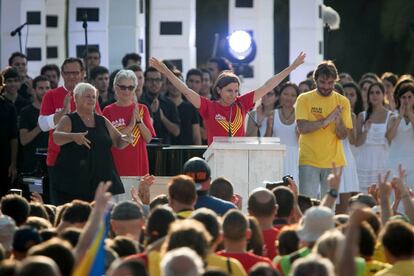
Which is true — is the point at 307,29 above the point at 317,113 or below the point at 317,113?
above

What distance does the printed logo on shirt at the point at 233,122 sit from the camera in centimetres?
1734

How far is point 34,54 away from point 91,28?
47.9 inches

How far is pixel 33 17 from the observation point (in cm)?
2552

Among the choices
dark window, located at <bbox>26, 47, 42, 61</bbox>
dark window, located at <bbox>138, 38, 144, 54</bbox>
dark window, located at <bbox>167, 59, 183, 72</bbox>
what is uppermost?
dark window, located at <bbox>138, 38, 144, 54</bbox>

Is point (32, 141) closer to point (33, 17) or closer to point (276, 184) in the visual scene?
point (276, 184)

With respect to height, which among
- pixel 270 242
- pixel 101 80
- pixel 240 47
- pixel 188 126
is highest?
pixel 240 47

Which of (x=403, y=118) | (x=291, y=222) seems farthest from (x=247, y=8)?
(x=291, y=222)

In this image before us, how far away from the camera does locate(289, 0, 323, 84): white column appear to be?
25.8 m

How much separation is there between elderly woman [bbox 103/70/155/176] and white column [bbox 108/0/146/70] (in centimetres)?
777

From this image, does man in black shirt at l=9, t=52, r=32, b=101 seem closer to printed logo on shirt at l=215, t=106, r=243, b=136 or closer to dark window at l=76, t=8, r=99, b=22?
dark window at l=76, t=8, r=99, b=22

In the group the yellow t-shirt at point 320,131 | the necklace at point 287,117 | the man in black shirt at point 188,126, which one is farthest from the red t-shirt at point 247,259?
the man in black shirt at point 188,126

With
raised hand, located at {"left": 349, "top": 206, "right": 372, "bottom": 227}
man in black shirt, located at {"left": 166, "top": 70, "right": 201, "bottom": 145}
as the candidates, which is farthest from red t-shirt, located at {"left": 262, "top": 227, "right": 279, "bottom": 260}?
man in black shirt, located at {"left": 166, "top": 70, "right": 201, "bottom": 145}

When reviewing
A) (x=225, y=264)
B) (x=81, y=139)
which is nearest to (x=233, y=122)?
(x=81, y=139)

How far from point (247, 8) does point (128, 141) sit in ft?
30.1
